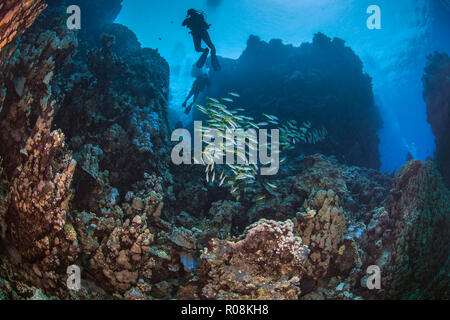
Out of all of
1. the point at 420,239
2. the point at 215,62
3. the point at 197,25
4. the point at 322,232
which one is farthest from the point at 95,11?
the point at 420,239

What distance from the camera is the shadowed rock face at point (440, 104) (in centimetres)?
1117

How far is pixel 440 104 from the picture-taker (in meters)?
12.3

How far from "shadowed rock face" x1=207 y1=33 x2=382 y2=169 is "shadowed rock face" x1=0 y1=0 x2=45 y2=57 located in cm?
1238

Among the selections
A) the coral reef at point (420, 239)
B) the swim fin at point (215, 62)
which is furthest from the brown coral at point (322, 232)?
→ the swim fin at point (215, 62)

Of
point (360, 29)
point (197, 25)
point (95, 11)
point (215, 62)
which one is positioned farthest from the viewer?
point (360, 29)

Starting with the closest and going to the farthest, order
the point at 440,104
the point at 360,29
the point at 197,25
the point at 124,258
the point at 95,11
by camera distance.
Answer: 1. the point at 124,258
2. the point at 197,25
3. the point at 440,104
4. the point at 95,11
5. the point at 360,29

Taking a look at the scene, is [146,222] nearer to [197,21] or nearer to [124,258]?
[124,258]

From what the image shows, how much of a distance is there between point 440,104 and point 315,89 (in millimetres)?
7081

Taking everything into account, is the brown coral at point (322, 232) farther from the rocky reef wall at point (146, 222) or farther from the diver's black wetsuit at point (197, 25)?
the diver's black wetsuit at point (197, 25)

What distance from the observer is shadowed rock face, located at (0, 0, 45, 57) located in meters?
2.30

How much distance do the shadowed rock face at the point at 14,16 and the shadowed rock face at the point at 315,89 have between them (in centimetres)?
1238

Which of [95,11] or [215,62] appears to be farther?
[95,11]
